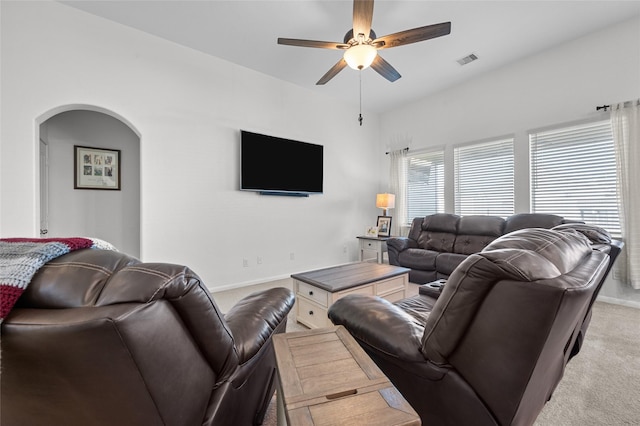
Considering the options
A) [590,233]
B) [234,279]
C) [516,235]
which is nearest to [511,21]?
[590,233]

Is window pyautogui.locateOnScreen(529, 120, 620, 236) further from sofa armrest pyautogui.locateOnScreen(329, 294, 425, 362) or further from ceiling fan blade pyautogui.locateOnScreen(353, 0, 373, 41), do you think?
sofa armrest pyautogui.locateOnScreen(329, 294, 425, 362)

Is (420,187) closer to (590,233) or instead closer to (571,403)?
(590,233)

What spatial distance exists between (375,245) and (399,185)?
1389mm

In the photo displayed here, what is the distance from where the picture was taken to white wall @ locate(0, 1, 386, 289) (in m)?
2.49

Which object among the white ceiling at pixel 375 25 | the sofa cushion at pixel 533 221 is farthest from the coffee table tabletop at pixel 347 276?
the white ceiling at pixel 375 25

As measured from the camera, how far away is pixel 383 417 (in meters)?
0.62

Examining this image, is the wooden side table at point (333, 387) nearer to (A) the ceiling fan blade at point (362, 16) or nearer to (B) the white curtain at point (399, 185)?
(A) the ceiling fan blade at point (362, 16)

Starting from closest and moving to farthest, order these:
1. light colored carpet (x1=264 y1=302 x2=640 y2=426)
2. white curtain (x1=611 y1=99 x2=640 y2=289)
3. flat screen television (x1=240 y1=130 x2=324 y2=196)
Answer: light colored carpet (x1=264 y1=302 x2=640 y2=426)
white curtain (x1=611 y1=99 x2=640 y2=289)
flat screen television (x1=240 y1=130 x2=324 y2=196)

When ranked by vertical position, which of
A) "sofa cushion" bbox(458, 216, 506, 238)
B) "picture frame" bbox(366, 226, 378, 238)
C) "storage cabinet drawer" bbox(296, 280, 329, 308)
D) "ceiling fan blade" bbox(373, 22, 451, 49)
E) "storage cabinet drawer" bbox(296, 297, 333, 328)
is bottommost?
"storage cabinet drawer" bbox(296, 297, 333, 328)

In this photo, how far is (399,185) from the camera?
5297 millimetres

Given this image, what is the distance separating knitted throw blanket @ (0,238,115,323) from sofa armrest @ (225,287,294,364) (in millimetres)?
614

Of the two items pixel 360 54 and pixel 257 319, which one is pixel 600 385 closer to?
pixel 257 319

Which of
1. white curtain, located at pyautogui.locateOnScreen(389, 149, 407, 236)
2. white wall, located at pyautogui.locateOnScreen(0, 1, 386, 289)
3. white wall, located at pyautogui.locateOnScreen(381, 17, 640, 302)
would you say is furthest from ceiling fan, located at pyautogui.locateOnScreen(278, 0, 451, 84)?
white curtain, located at pyautogui.locateOnScreen(389, 149, 407, 236)

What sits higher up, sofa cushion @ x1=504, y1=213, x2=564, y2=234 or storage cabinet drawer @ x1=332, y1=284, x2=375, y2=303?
sofa cushion @ x1=504, y1=213, x2=564, y2=234
